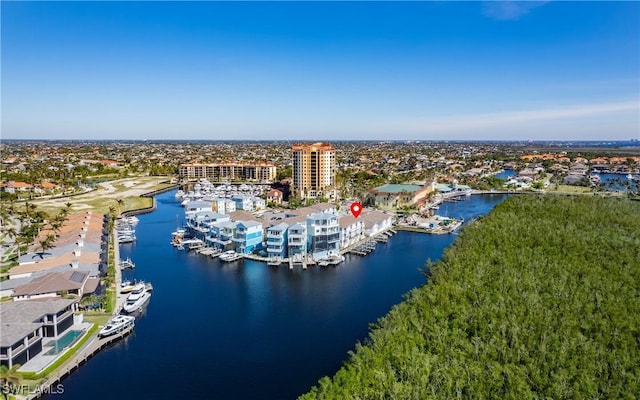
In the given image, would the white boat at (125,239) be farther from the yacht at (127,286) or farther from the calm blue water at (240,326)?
the yacht at (127,286)

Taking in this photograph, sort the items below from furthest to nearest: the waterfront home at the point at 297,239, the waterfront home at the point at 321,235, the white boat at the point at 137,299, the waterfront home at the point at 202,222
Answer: the waterfront home at the point at 202,222 → the waterfront home at the point at 321,235 → the waterfront home at the point at 297,239 → the white boat at the point at 137,299

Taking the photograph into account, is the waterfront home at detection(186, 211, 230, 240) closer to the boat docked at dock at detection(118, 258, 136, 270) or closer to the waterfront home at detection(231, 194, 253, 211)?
the boat docked at dock at detection(118, 258, 136, 270)

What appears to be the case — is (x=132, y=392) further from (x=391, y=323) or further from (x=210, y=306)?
(x=391, y=323)

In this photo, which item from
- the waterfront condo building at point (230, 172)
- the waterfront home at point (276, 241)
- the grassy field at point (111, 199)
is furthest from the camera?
the waterfront condo building at point (230, 172)

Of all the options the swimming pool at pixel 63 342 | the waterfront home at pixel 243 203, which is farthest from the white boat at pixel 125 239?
the swimming pool at pixel 63 342

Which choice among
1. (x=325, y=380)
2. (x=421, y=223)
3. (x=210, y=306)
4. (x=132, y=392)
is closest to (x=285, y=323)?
(x=210, y=306)

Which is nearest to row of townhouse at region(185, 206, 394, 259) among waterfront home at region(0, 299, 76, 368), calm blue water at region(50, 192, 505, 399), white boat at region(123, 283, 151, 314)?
calm blue water at region(50, 192, 505, 399)
